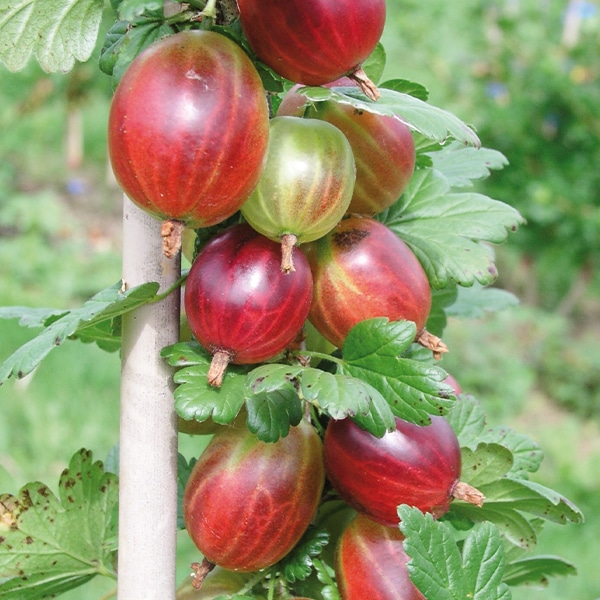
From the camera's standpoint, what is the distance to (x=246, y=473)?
53cm

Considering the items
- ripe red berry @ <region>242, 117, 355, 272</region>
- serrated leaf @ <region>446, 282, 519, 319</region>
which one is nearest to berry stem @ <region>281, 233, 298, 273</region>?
ripe red berry @ <region>242, 117, 355, 272</region>

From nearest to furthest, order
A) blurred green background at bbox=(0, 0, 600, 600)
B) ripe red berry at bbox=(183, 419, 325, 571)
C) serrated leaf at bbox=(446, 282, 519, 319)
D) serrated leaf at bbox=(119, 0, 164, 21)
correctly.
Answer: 1. serrated leaf at bbox=(119, 0, 164, 21)
2. ripe red berry at bbox=(183, 419, 325, 571)
3. serrated leaf at bbox=(446, 282, 519, 319)
4. blurred green background at bbox=(0, 0, 600, 600)

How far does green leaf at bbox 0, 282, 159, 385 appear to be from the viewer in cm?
49

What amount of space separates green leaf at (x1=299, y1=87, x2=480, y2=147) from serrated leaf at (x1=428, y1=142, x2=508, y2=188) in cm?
18

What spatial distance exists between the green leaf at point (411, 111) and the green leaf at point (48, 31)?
136mm

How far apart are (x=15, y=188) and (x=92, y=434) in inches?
67.2

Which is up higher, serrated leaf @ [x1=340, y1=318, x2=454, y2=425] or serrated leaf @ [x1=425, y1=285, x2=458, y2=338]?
serrated leaf @ [x1=340, y1=318, x2=454, y2=425]

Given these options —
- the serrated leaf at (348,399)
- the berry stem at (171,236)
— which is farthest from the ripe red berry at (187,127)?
the serrated leaf at (348,399)

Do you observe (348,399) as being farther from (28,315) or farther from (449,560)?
(28,315)

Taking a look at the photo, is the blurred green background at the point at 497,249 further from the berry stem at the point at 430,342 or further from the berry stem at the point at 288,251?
the berry stem at the point at 288,251

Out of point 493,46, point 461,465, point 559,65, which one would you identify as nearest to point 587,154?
point 559,65

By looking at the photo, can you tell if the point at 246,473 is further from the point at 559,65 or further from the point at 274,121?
the point at 559,65

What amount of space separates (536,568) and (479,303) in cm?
24

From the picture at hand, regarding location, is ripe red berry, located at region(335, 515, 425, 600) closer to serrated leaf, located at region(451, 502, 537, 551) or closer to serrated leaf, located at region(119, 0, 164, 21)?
serrated leaf, located at region(451, 502, 537, 551)
